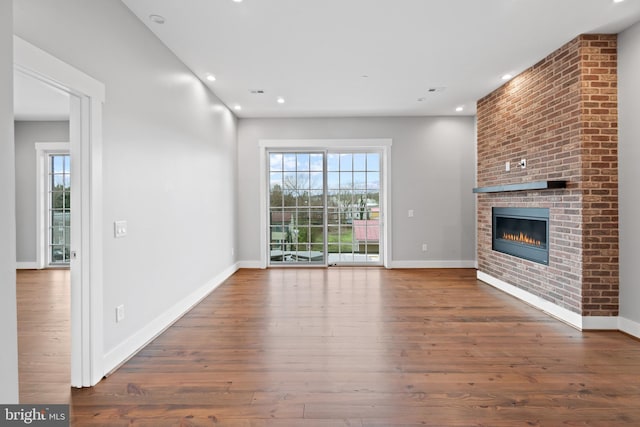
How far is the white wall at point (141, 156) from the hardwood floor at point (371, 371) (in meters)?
0.42

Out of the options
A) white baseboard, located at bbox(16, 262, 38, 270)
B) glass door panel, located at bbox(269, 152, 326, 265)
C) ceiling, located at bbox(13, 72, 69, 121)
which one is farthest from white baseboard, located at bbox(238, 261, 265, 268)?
white baseboard, located at bbox(16, 262, 38, 270)

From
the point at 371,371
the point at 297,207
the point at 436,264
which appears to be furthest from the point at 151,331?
the point at 436,264

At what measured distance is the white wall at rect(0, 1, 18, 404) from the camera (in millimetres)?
1340

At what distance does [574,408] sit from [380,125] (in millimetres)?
5184

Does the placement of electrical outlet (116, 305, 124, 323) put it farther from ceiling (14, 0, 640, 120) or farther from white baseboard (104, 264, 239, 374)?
ceiling (14, 0, 640, 120)

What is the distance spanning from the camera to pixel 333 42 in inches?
134

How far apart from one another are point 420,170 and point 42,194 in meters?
7.21

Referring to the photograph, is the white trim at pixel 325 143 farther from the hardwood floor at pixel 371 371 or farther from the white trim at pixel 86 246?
the white trim at pixel 86 246

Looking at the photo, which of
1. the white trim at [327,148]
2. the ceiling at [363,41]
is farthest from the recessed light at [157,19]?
the white trim at [327,148]

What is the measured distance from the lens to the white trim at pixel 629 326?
10.2 feet

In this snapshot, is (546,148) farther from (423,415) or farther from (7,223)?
(7,223)

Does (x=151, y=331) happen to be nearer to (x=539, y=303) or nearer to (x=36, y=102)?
(x=539, y=303)

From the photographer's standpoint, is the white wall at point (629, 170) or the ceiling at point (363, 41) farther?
the white wall at point (629, 170)

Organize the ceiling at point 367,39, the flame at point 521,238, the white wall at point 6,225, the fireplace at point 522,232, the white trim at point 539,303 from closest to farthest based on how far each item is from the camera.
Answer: the white wall at point 6,225 → the ceiling at point 367,39 → the white trim at point 539,303 → the fireplace at point 522,232 → the flame at point 521,238
